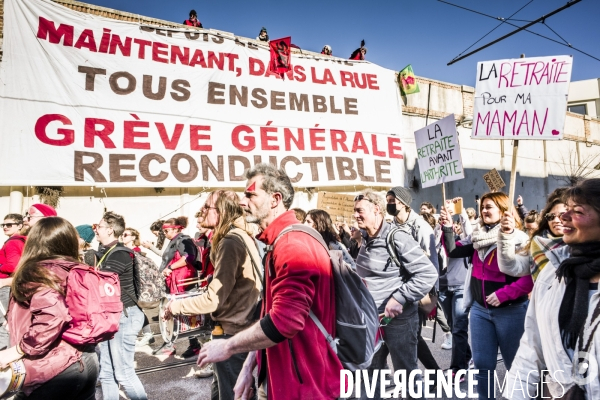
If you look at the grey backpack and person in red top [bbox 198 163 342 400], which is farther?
the grey backpack

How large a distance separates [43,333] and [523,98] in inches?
244

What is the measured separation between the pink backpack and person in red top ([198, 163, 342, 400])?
937mm

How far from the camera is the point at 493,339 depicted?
10.0 feet

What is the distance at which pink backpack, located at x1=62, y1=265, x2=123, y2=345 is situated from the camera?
224 centimetres

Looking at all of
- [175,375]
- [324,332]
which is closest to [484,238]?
[324,332]

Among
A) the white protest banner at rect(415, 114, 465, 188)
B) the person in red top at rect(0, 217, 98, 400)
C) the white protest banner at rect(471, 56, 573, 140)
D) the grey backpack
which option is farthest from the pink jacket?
the white protest banner at rect(415, 114, 465, 188)

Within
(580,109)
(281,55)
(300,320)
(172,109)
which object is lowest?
(300,320)

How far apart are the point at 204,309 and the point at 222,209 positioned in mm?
796

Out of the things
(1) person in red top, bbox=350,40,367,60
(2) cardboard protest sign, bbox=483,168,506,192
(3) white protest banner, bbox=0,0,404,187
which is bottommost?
(2) cardboard protest sign, bbox=483,168,506,192

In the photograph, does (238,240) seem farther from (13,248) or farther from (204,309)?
(13,248)

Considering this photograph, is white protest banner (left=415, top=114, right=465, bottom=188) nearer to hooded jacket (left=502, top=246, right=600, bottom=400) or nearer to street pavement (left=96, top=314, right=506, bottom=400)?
street pavement (left=96, top=314, right=506, bottom=400)

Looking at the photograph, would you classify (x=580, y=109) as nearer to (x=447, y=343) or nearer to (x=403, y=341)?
(x=447, y=343)

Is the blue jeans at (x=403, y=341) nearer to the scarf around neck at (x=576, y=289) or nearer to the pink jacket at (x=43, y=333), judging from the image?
the scarf around neck at (x=576, y=289)

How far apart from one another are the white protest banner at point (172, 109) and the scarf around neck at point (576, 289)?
7.63 metres
